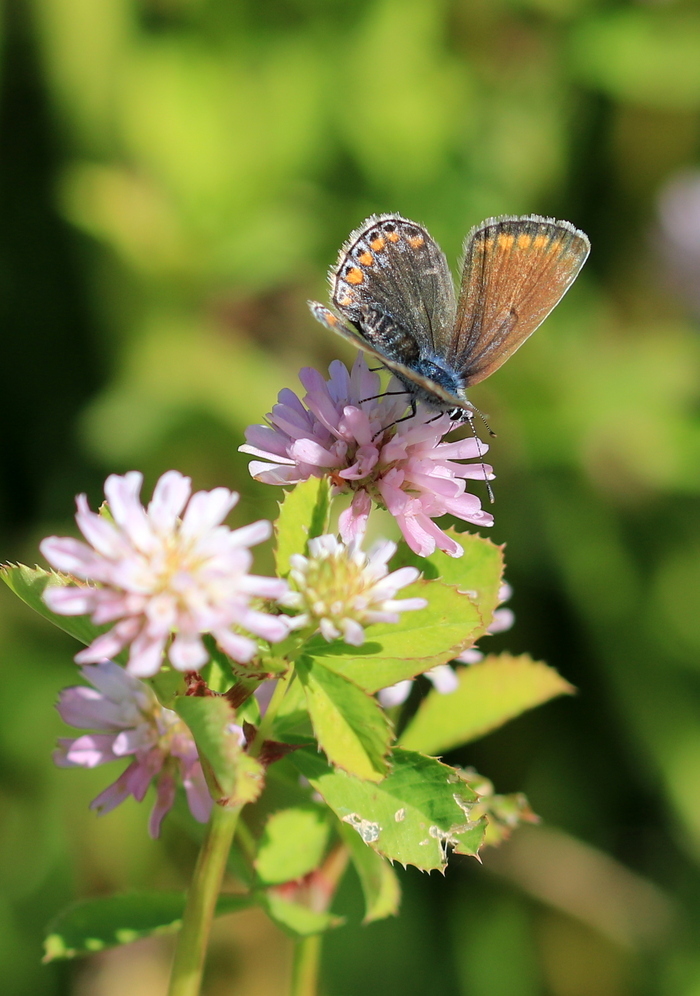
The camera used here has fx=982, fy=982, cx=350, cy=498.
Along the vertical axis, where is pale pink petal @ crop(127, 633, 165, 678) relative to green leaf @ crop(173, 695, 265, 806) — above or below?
above

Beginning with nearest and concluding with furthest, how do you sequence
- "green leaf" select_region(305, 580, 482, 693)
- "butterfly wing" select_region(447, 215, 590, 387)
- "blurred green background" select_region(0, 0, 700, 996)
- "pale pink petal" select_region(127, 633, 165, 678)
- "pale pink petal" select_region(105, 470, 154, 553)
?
"pale pink petal" select_region(127, 633, 165, 678) → "pale pink petal" select_region(105, 470, 154, 553) → "green leaf" select_region(305, 580, 482, 693) → "butterfly wing" select_region(447, 215, 590, 387) → "blurred green background" select_region(0, 0, 700, 996)

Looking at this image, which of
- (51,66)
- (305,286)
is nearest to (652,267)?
(305,286)

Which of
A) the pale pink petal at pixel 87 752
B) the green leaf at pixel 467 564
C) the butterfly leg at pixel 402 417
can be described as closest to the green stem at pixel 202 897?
the pale pink petal at pixel 87 752

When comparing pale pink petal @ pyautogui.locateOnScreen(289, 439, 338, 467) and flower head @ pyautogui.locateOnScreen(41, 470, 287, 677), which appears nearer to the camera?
flower head @ pyautogui.locateOnScreen(41, 470, 287, 677)

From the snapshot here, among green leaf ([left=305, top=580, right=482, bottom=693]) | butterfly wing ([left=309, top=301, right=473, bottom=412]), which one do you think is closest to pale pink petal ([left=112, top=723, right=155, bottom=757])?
green leaf ([left=305, top=580, right=482, bottom=693])

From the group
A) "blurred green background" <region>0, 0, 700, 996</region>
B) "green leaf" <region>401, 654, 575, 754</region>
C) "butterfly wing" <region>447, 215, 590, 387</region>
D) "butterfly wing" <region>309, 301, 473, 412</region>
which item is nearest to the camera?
"butterfly wing" <region>309, 301, 473, 412</region>

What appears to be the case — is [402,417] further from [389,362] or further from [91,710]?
[91,710]

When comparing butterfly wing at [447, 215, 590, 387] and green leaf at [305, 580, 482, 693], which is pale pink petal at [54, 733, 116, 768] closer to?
green leaf at [305, 580, 482, 693]
